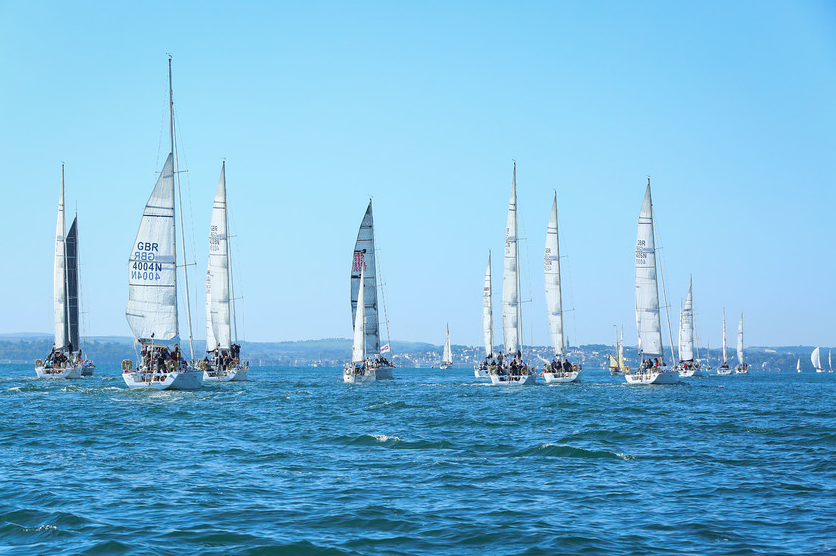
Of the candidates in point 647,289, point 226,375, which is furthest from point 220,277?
point 647,289

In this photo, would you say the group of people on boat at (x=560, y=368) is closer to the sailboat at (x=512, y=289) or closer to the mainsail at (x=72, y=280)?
the sailboat at (x=512, y=289)

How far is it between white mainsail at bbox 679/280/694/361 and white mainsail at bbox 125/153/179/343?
83.9 m

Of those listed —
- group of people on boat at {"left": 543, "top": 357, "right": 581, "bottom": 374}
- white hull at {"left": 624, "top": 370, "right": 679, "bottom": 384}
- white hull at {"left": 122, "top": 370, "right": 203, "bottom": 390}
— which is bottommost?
white hull at {"left": 624, "top": 370, "right": 679, "bottom": 384}

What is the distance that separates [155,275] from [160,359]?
4283 mm

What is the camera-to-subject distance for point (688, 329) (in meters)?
112

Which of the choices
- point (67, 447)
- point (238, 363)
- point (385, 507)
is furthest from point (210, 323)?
point (385, 507)

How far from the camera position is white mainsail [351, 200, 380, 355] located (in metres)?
68.6

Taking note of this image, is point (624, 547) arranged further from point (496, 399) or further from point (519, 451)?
point (496, 399)

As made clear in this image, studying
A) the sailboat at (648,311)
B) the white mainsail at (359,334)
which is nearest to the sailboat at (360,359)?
the white mainsail at (359,334)

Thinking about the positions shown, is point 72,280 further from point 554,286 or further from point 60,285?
point 554,286

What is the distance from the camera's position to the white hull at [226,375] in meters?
59.1

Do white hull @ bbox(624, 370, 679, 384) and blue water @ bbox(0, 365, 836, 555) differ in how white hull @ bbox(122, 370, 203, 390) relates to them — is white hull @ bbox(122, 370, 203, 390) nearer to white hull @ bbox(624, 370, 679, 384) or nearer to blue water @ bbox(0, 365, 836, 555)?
blue water @ bbox(0, 365, 836, 555)

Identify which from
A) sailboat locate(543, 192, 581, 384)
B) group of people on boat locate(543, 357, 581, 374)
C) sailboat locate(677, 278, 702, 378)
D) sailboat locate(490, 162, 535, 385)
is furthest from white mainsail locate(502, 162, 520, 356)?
sailboat locate(677, 278, 702, 378)

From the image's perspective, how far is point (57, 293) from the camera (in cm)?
7325
